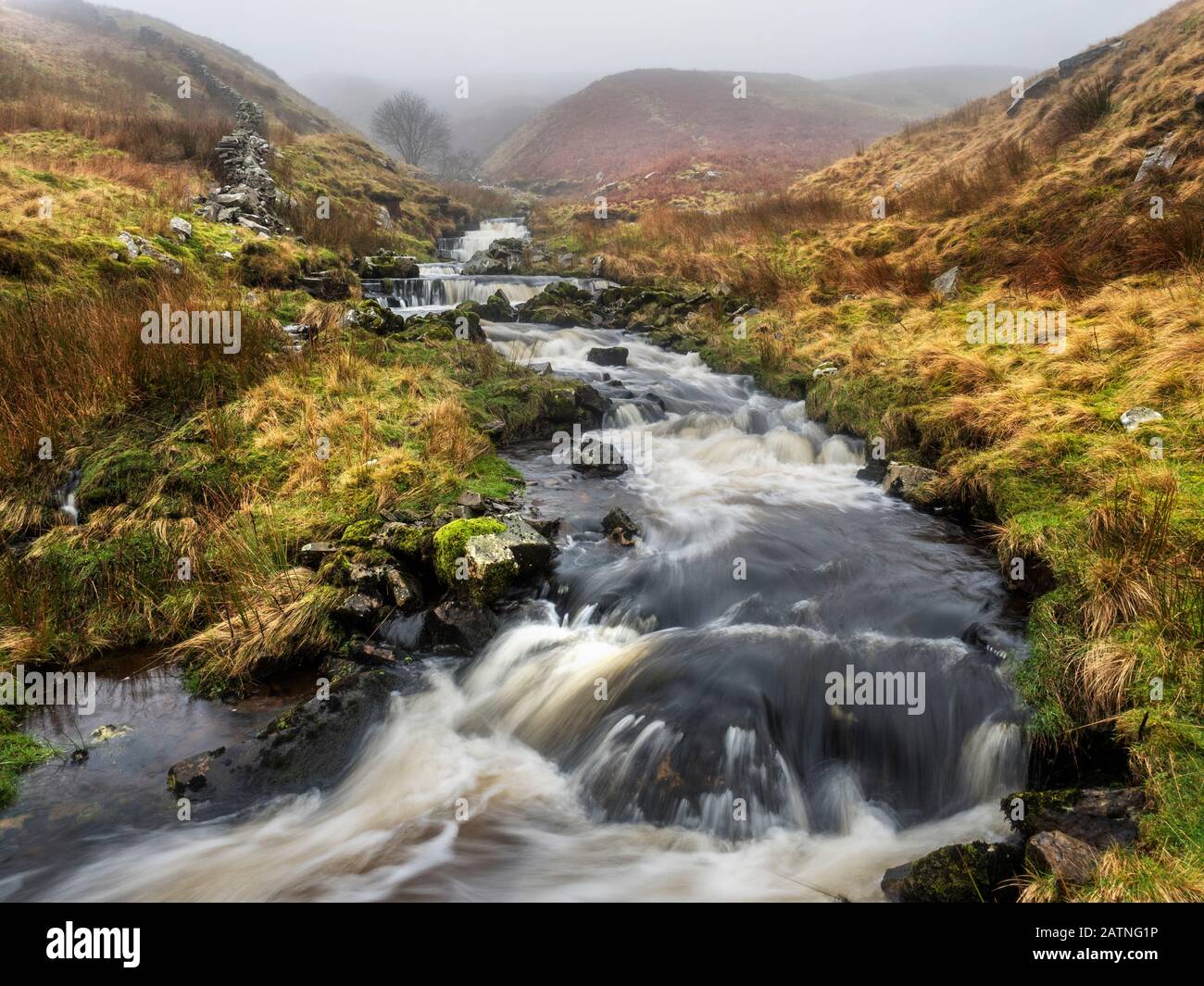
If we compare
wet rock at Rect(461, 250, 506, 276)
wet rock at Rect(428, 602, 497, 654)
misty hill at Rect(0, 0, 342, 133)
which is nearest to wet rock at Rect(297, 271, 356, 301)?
wet rock at Rect(461, 250, 506, 276)

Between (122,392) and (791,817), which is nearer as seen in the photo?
(791,817)

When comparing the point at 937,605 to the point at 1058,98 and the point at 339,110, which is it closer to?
the point at 1058,98

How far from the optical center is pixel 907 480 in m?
7.36

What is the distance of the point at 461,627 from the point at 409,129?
56528 millimetres

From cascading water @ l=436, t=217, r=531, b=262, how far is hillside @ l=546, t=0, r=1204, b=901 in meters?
7.06

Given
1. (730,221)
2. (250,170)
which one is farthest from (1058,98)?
(250,170)

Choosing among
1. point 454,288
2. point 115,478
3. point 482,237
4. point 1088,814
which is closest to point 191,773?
point 115,478

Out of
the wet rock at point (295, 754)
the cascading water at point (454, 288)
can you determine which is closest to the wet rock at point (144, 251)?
the cascading water at point (454, 288)

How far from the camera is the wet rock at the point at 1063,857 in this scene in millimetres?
2531

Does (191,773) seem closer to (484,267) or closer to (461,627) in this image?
(461,627)

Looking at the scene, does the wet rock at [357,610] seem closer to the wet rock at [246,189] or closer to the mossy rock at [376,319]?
the mossy rock at [376,319]

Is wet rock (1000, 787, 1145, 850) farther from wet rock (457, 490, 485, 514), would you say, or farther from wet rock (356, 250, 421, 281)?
wet rock (356, 250, 421, 281)

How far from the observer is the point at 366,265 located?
630 inches

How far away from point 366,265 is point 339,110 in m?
118
